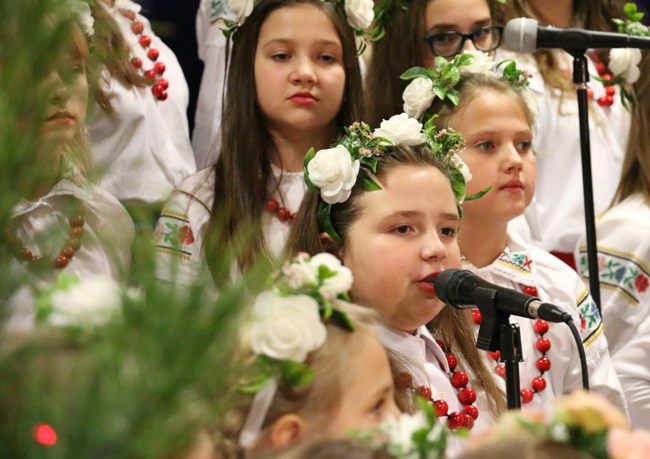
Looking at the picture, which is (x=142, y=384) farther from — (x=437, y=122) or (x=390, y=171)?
(x=437, y=122)

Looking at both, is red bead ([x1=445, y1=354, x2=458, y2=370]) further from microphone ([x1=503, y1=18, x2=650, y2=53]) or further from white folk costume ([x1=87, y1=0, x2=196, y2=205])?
white folk costume ([x1=87, y1=0, x2=196, y2=205])

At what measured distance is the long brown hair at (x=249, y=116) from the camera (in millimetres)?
2891

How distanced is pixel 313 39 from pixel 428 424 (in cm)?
188

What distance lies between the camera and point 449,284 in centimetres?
196

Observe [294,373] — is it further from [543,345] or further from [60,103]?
[543,345]

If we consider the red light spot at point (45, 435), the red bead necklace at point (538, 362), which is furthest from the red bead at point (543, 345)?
the red light spot at point (45, 435)

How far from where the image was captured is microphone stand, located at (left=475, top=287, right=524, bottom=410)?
1.90 m

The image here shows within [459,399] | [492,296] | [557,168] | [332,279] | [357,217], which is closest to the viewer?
[332,279]

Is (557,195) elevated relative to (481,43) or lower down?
lower down

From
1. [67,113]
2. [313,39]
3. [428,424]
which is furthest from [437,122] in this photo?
[67,113]

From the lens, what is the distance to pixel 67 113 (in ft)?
3.19

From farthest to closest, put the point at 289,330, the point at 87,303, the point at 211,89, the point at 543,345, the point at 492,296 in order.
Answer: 1. the point at 211,89
2. the point at 543,345
3. the point at 492,296
4. the point at 289,330
5. the point at 87,303

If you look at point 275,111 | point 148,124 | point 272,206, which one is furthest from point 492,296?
point 148,124

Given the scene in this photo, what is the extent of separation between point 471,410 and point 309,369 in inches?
40.8
